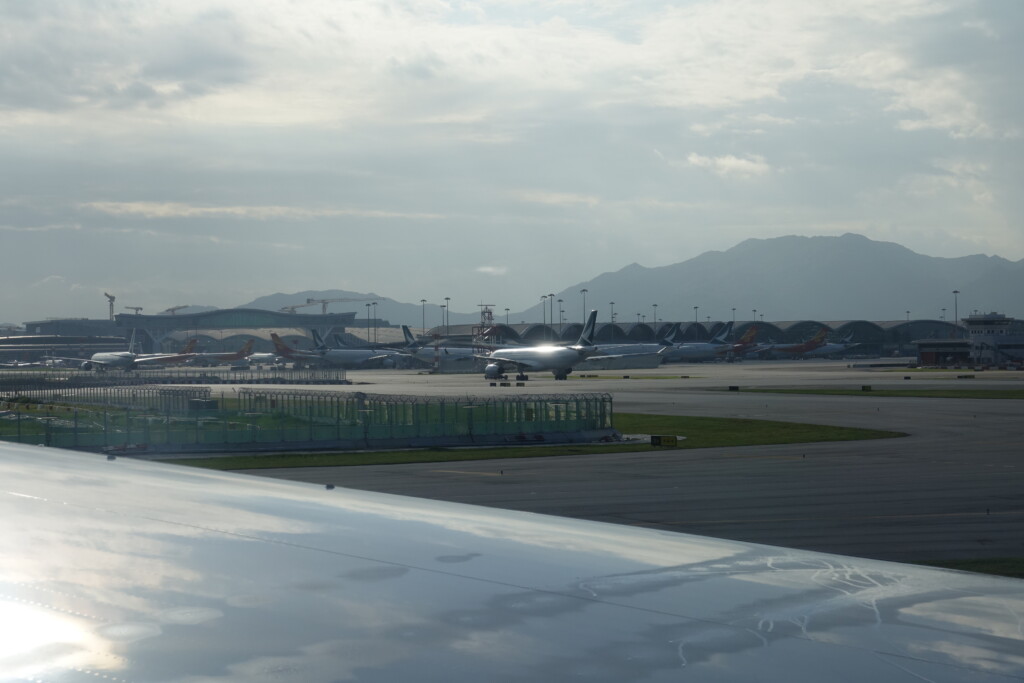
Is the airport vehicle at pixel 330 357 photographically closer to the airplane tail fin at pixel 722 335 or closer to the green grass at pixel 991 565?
the airplane tail fin at pixel 722 335

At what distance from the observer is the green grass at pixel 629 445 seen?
3309 cm

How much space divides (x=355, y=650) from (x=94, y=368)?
15072cm

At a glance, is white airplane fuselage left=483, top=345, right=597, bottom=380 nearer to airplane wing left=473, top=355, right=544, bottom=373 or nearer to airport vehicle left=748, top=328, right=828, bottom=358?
airplane wing left=473, top=355, right=544, bottom=373

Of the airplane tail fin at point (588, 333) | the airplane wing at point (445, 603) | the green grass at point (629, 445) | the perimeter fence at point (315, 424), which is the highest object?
the airplane tail fin at point (588, 333)

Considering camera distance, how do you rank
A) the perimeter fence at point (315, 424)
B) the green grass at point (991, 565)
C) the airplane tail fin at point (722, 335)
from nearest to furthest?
the green grass at point (991, 565) → the perimeter fence at point (315, 424) → the airplane tail fin at point (722, 335)

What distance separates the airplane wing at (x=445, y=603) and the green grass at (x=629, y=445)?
26759mm

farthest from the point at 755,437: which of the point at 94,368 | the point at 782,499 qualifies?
the point at 94,368

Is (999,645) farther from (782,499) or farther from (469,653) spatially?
(782,499)

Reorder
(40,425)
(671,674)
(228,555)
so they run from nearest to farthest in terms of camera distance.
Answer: (671,674), (228,555), (40,425)


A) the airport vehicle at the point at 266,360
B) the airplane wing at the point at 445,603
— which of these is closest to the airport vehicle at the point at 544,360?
the airport vehicle at the point at 266,360

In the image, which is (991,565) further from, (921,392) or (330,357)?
(330,357)

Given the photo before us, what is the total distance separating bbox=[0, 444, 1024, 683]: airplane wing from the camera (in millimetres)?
3357

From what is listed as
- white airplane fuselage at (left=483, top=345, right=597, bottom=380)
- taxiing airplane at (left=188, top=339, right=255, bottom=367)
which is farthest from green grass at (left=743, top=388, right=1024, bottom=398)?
taxiing airplane at (left=188, top=339, right=255, bottom=367)

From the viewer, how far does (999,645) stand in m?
3.58
